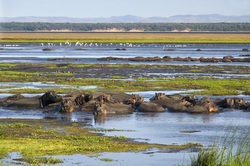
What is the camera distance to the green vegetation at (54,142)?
54.9ft

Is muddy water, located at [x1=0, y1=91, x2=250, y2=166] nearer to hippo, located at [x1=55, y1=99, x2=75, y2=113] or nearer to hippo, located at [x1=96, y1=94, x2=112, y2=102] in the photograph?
hippo, located at [x1=55, y1=99, x2=75, y2=113]

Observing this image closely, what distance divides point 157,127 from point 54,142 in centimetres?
420

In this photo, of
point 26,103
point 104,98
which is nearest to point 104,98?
point 104,98

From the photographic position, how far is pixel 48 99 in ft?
84.5

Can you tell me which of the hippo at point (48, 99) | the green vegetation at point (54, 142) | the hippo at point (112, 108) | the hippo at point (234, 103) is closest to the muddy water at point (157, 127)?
the hippo at point (112, 108)

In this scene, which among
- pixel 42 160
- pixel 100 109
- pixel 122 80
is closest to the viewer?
pixel 42 160

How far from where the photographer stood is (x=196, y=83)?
116ft

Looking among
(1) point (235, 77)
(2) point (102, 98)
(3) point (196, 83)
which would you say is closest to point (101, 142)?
(2) point (102, 98)

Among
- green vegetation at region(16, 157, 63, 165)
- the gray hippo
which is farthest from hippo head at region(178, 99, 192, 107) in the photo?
green vegetation at region(16, 157, 63, 165)

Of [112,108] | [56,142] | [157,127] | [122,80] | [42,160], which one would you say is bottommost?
[122,80]

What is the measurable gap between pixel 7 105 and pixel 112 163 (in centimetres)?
1176

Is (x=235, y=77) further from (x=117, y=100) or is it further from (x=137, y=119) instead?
(x=137, y=119)

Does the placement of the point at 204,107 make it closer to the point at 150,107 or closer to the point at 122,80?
the point at 150,107

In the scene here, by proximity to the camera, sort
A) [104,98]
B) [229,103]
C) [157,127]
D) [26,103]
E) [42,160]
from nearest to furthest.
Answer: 1. [42,160]
2. [157,127]
3. [104,98]
4. [229,103]
5. [26,103]
